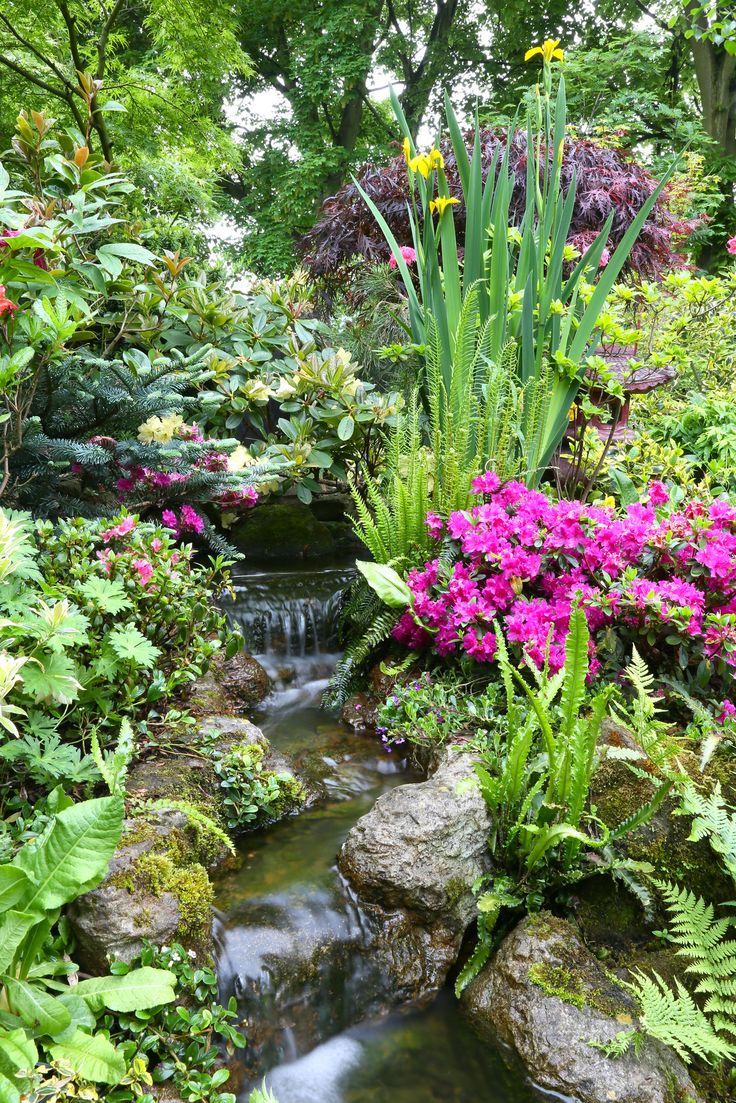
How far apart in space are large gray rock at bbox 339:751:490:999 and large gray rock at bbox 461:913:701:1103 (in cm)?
14

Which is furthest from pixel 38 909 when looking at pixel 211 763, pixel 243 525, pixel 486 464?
pixel 243 525

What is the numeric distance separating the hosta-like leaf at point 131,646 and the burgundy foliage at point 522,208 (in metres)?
4.05

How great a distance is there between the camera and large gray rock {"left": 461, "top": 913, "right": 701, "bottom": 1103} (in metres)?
1.64

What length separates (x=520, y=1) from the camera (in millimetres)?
12023

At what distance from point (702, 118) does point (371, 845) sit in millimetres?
12704

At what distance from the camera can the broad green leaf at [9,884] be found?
4.54 ft

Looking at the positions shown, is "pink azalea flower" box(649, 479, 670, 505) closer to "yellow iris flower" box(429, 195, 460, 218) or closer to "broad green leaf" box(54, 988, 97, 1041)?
"yellow iris flower" box(429, 195, 460, 218)

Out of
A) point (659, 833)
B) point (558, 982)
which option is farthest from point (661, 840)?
point (558, 982)

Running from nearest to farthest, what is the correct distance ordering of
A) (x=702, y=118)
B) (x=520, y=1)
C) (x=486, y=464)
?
(x=486, y=464) → (x=702, y=118) → (x=520, y=1)

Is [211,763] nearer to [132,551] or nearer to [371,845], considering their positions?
[371,845]

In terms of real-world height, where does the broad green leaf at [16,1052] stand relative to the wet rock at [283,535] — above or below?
above

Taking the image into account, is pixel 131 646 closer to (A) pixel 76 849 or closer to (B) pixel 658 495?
(A) pixel 76 849

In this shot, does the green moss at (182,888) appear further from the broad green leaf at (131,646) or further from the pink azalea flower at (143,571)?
the pink azalea flower at (143,571)

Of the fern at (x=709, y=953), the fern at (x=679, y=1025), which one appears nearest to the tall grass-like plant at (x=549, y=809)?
the fern at (x=709, y=953)
